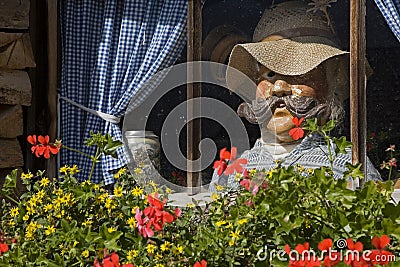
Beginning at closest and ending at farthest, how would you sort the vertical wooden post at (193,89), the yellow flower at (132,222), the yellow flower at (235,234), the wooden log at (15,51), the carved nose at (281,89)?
the yellow flower at (235,234) < the yellow flower at (132,222) < the carved nose at (281,89) < the vertical wooden post at (193,89) < the wooden log at (15,51)

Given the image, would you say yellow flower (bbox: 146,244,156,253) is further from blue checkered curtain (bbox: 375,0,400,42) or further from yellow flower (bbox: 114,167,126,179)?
blue checkered curtain (bbox: 375,0,400,42)

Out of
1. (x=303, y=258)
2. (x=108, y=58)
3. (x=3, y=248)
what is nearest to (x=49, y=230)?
(x=3, y=248)

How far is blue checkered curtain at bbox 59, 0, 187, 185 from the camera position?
388 cm

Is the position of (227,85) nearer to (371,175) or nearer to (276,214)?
(371,175)

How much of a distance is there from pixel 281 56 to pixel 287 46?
5cm

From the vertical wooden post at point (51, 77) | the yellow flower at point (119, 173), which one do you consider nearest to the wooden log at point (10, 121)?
the vertical wooden post at point (51, 77)

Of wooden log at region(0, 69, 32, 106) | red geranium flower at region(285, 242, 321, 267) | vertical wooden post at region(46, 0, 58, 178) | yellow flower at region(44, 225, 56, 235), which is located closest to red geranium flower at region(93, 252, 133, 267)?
yellow flower at region(44, 225, 56, 235)

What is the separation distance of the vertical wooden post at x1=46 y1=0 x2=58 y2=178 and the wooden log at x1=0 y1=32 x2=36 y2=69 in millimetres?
129

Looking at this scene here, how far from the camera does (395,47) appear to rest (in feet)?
10.4

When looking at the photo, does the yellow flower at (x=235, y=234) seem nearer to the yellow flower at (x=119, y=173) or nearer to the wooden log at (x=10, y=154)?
the yellow flower at (x=119, y=173)

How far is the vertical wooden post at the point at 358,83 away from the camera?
10.4 ft

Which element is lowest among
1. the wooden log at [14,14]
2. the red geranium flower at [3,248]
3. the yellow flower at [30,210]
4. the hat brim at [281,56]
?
the red geranium flower at [3,248]

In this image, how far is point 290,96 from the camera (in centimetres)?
340

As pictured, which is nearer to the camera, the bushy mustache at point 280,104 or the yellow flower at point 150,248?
the yellow flower at point 150,248
